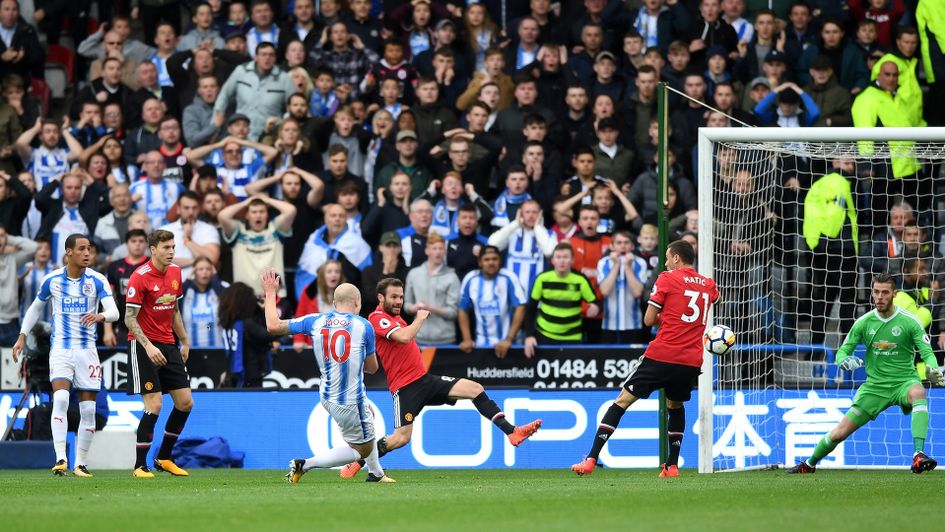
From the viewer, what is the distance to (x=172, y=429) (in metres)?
13.5

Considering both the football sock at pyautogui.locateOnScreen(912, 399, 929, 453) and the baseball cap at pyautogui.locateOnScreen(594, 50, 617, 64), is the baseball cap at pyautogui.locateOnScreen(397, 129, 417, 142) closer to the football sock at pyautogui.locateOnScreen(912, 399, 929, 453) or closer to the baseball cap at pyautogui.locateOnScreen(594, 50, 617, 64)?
the baseball cap at pyautogui.locateOnScreen(594, 50, 617, 64)

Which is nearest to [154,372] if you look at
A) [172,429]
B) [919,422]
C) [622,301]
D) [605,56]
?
[172,429]

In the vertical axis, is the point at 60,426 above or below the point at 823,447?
above

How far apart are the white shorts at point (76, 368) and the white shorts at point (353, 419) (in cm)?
316

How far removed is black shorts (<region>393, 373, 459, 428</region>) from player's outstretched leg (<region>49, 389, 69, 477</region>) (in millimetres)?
3178

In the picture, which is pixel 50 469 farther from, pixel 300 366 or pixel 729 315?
pixel 729 315

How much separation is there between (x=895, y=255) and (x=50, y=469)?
Result: 376 inches

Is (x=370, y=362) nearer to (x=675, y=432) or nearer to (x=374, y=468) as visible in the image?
(x=374, y=468)


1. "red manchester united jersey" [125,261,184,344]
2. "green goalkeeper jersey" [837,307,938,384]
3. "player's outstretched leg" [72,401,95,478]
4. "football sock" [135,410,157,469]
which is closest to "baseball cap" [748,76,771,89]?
"green goalkeeper jersey" [837,307,938,384]

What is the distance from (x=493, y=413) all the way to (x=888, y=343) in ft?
12.4

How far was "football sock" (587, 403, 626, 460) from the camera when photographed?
12.7 meters

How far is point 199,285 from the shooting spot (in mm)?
17562

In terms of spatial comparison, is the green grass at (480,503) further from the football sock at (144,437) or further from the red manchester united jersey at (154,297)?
the red manchester united jersey at (154,297)

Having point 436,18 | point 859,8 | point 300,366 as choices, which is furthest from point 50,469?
point 859,8
